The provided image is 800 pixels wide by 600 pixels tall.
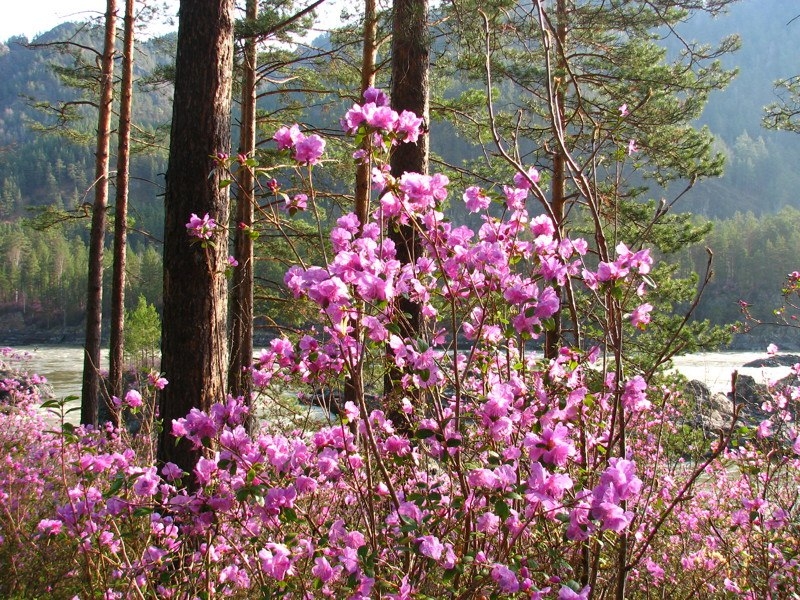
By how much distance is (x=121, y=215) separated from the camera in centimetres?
863

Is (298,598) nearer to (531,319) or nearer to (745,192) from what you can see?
(531,319)

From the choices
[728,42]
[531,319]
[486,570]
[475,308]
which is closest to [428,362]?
[531,319]

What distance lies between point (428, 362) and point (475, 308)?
69 cm

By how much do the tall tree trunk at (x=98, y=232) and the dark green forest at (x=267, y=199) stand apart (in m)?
0.32

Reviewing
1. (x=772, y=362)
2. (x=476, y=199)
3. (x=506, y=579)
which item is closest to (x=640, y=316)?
(x=476, y=199)

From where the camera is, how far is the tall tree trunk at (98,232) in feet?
27.2

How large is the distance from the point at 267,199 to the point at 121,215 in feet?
17.1

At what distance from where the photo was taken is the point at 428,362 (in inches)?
64.3

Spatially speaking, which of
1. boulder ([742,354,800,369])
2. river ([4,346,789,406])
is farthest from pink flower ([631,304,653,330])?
river ([4,346,789,406])

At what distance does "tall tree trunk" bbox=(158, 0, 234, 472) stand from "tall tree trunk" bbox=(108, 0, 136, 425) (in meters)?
5.49

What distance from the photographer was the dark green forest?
9.25 m

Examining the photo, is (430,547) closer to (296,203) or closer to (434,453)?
(434,453)

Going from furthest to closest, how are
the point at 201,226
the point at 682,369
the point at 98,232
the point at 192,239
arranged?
1. the point at 682,369
2. the point at 98,232
3. the point at 192,239
4. the point at 201,226

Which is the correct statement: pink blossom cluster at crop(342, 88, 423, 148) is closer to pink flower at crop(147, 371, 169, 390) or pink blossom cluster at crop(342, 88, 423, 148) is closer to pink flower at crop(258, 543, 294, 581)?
pink flower at crop(258, 543, 294, 581)
